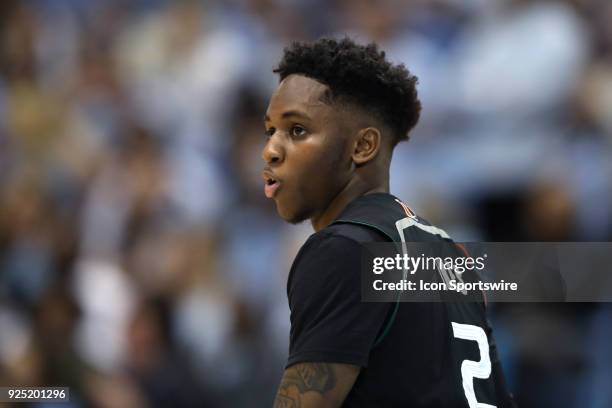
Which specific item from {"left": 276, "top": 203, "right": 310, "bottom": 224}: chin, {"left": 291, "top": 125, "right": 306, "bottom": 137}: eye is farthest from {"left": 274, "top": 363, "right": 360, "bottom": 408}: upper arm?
{"left": 291, "top": 125, "right": 306, "bottom": 137}: eye

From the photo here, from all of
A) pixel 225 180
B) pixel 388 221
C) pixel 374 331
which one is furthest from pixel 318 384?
pixel 225 180

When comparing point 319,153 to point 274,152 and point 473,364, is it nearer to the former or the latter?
point 274,152

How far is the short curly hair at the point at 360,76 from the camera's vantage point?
2662mm

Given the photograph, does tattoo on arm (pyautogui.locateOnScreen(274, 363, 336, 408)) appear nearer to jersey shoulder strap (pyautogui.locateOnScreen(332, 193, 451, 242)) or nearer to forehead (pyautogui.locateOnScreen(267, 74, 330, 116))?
jersey shoulder strap (pyautogui.locateOnScreen(332, 193, 451, 242))

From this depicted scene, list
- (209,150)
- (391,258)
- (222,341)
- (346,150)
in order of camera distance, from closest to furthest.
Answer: (391,258) → (346,150) → (222,341) → (209,150)

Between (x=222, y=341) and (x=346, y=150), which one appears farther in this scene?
(x=222, y=341)

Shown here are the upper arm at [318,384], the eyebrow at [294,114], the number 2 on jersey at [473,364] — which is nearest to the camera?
the upper arm at [318,384]

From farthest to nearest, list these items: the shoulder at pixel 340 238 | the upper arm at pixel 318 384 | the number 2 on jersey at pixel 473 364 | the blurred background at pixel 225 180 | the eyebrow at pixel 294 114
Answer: the blurred background at pixel 225 180, the eyebrow at pixel 294 114, the number 2 on jersey at pixel 473 364, the shoulder at pixel 340 238, the upper arm at pixel 318 384

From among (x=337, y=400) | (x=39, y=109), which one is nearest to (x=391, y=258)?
(x=337, y=400)

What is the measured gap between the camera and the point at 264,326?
17.4 feet

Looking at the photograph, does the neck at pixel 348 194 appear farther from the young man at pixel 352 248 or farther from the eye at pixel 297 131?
the eye at pixel 297 131

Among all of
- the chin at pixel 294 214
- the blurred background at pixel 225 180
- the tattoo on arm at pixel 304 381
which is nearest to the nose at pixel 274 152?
the chin at pixel 294 214

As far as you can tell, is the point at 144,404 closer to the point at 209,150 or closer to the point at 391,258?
the point at 209,150

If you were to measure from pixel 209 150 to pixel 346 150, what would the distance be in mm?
3761
